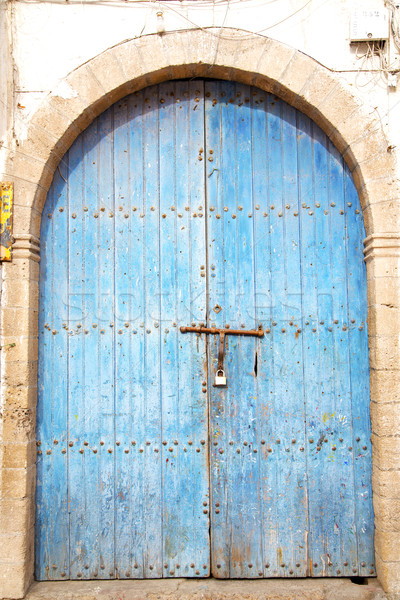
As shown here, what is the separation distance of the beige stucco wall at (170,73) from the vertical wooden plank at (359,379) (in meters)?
0.07

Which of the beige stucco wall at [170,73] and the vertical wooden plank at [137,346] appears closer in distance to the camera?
the beige stucco wall at [170,73]

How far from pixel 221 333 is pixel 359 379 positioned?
861mm

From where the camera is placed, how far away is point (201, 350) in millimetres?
3072

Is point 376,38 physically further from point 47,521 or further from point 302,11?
point 47,521

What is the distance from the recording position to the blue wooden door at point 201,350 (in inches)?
118

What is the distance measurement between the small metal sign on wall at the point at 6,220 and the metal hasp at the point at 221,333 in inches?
43.2

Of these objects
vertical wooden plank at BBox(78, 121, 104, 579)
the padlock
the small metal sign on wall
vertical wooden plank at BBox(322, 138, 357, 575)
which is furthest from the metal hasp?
the small metal sign on wall

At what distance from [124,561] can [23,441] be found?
0.92 metres

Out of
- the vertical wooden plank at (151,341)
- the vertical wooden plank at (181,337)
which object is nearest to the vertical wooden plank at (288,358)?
the vertical wooden plank at (181,337)

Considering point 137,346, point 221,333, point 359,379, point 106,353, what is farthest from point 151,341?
point 359,379

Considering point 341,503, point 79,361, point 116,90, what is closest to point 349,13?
point 116,90

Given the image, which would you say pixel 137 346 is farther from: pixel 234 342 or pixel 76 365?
pixel 234 342

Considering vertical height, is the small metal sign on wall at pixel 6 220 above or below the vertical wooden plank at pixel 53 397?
above

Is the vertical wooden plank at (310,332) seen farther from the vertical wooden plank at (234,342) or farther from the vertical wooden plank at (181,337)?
the vertical wooden plank at (181,337)
